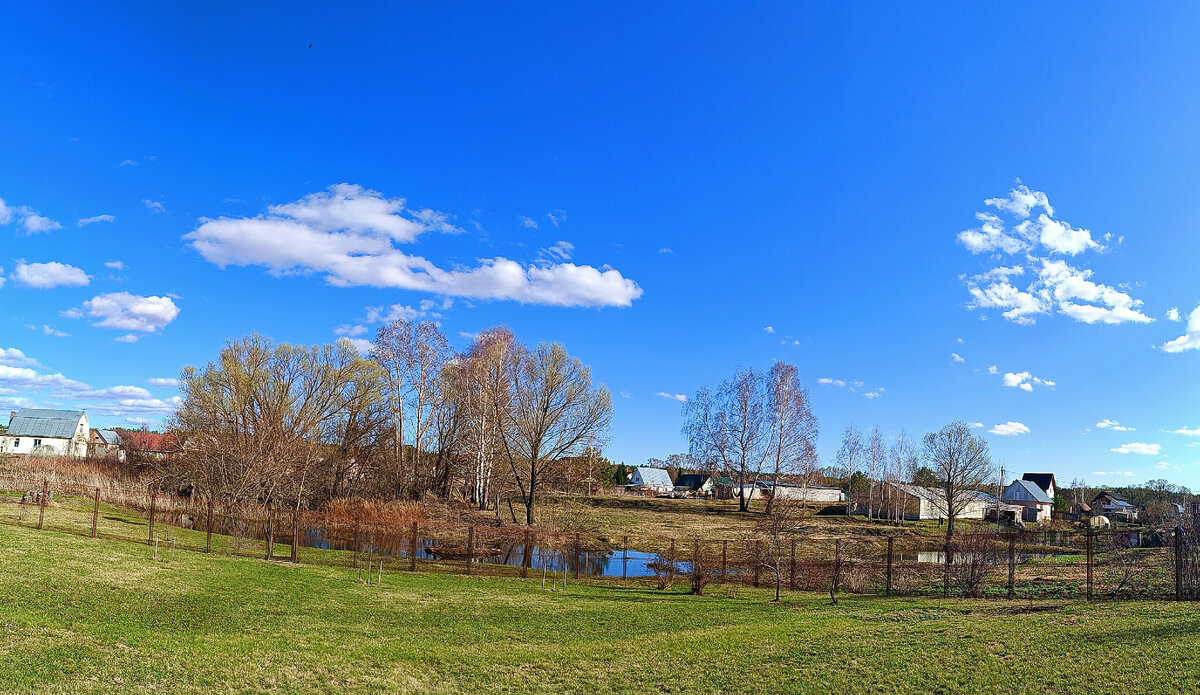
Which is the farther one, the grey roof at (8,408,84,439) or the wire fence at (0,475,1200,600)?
the grey roof at (8,408,84,439)

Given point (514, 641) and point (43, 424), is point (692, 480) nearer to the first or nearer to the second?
point (43, 424)

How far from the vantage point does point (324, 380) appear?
1833 inches

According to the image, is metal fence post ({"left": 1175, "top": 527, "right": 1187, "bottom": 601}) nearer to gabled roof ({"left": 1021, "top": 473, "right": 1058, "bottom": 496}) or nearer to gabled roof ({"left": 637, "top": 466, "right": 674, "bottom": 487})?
gabled roof ({"left": 637, "top": 466, "right": 674, "bottom": 487})

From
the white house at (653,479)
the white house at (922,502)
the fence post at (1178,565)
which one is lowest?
the white house at (653,479)

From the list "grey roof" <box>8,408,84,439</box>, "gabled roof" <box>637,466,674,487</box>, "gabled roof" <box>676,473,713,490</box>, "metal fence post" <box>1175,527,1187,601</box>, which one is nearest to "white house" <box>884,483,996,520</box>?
"gabled roof" <box>676,473,713,490</box>

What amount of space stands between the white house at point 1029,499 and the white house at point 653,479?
153ft

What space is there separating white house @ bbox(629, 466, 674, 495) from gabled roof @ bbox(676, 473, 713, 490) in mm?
2587

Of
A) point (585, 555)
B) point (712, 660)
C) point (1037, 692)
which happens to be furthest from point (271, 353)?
point (1037, 692)

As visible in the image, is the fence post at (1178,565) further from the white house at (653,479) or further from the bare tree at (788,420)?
the white house at (653,479)

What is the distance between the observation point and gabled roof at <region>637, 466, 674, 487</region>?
108 meters

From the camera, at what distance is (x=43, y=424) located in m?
82.5

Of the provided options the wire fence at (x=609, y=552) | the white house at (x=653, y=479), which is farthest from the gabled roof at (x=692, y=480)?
the wire fence at (x=609, y=552)

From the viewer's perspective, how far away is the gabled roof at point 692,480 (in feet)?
354

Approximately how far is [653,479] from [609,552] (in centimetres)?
7710
